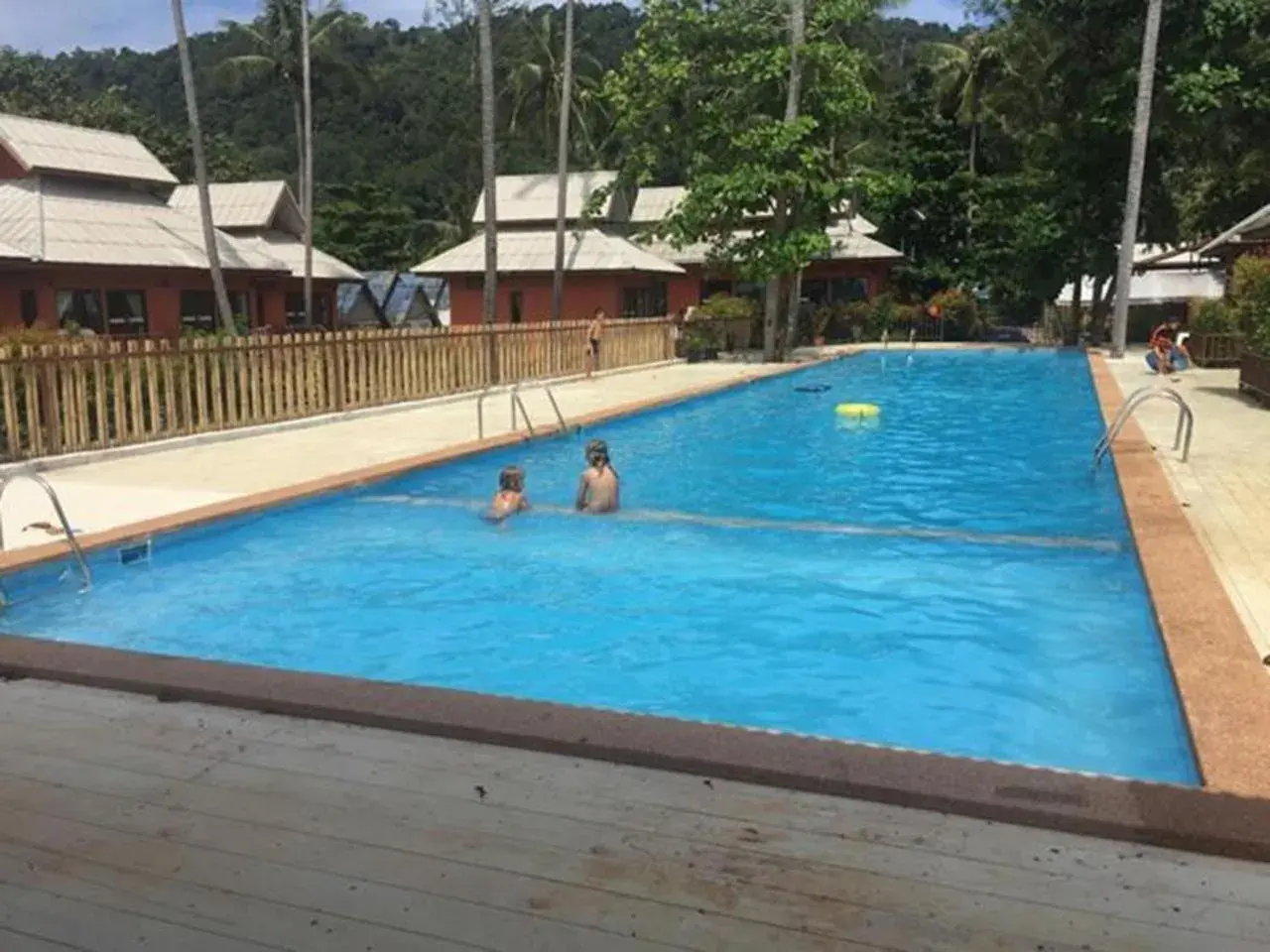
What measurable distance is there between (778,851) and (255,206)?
36212 mm

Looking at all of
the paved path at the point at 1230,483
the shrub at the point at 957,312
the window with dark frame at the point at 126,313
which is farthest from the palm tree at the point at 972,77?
the window with dark frame at the point at 126,313

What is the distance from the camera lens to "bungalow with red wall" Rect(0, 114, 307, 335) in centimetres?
2320

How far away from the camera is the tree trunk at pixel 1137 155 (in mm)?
26484

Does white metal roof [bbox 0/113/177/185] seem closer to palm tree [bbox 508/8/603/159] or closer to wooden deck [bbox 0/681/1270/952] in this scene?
palm tree [bbox 508/8/603/159]

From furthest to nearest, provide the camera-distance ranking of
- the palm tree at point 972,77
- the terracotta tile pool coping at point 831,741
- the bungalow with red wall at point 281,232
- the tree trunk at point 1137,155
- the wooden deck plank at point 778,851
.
A: the palm tree at point 972,77 < the bungalow with red wall at point 281,232 < the tree trunk at point 1137,155 < the terracotta tile pool coping at point 831,741 < the wooden deck plank at point 778,851

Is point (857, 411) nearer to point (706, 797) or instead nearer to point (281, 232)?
point (706, 797)

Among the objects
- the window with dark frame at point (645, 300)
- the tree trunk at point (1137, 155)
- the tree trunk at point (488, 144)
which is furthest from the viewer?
the window with dark frame at point (645, 300)

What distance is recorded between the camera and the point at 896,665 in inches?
287

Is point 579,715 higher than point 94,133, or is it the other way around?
point 94,133

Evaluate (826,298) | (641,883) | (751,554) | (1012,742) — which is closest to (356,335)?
(751,554)

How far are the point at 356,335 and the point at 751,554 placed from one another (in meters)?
9.80

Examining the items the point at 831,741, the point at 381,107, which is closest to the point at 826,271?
the point at 831,741

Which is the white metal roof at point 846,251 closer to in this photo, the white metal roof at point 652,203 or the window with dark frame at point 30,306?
the white metal roof at point 652,203

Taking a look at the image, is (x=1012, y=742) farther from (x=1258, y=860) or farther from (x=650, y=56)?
(x=650, y=56)
